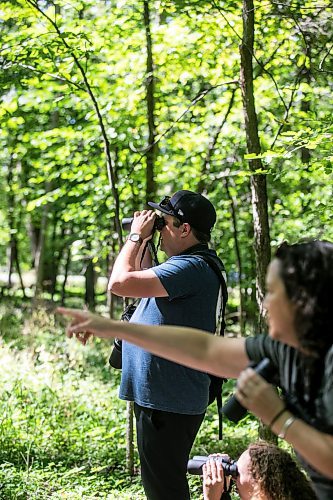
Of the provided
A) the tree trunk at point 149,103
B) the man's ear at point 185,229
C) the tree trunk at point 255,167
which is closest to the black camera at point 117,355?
the man's ear at point 185,229

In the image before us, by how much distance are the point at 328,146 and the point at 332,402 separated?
9.03 ft

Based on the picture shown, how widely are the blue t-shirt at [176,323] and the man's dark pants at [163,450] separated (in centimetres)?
6

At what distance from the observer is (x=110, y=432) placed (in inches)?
222

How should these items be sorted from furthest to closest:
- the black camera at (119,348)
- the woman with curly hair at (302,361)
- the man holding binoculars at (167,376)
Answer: the black camera at (119,348) → the man holding binoculars at (167,376) → the woman with curly hair at (302,361)

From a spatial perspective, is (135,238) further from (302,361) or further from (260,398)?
(260,398)

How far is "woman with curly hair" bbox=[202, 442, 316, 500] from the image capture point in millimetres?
2398

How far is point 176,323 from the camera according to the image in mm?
3000

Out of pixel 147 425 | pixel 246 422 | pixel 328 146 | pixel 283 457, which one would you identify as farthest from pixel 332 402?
pixel 246 422

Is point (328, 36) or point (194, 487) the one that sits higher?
point (328, 36)

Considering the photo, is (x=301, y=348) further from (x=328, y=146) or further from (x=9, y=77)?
(x=9, y=77)

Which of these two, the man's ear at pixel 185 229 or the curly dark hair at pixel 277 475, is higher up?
the man's ear at pixel 185 229

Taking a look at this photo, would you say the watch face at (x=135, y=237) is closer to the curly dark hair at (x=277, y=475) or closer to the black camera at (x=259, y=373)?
the curly dark hair at (x=277, y=475)

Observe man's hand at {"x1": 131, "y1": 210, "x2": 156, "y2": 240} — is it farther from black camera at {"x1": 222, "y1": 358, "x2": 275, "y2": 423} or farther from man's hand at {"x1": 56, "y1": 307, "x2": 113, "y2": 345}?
black camera at {"x1": 222, "y1": 358, "x2": 275, "y2": 423}

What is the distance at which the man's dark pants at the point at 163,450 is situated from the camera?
2.98 meters
